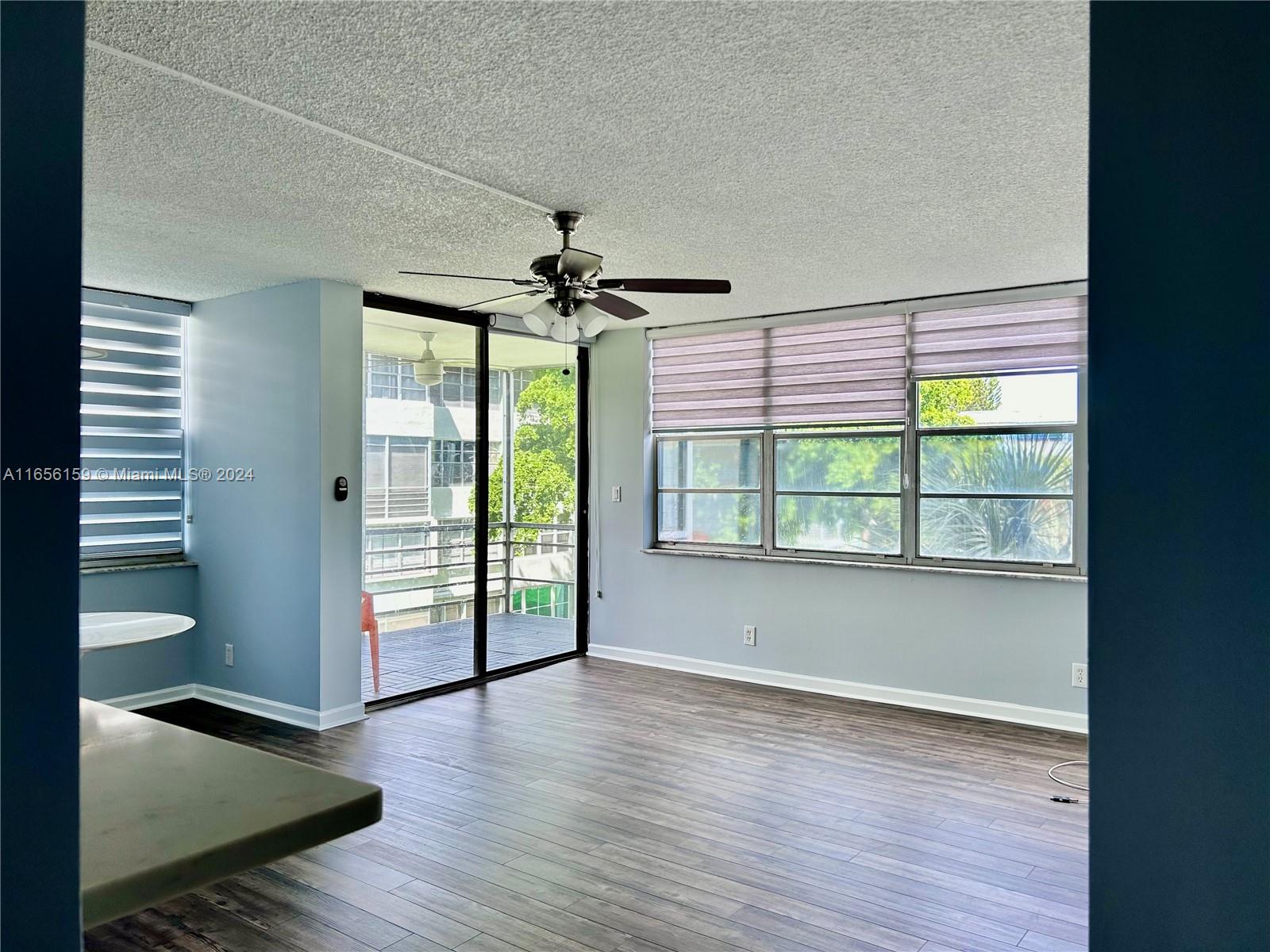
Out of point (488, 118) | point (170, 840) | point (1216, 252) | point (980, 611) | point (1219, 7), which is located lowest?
point (980, 611)

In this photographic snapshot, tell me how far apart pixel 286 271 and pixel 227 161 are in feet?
5.68

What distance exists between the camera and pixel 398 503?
5293 millimetres

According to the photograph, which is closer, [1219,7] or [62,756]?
[62,756]

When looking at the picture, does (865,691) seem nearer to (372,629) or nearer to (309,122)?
(372,629)

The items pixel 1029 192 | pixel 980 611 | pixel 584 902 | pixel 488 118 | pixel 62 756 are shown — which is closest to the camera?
pixel 62 756

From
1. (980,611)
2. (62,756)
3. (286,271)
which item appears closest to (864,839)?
(980,611)

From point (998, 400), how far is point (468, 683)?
144 inches

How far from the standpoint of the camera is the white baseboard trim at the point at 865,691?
4707mm

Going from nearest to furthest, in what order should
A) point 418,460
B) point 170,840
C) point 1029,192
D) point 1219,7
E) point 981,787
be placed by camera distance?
point 170,840 < point 1219,7 < point 1029,192 < point 981,787 < point 418,460

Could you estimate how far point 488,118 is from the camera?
2459mm

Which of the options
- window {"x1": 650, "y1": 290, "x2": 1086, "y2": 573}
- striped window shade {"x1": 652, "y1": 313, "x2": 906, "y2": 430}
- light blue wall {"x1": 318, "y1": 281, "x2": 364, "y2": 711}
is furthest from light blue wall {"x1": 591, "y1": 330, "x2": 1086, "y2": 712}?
light blue wall {"x1": 318, "y1": 281, "x2": 364, "y2": 711}

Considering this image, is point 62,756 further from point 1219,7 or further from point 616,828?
point 616,828

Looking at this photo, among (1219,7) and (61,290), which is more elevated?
A: (1219,7)

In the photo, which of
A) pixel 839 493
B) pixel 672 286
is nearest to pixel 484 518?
pixel 839 493
